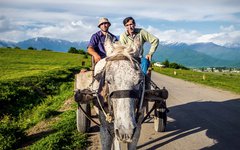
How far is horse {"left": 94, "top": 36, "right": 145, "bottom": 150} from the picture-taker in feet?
14.1

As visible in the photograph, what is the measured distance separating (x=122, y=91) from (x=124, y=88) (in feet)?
0.22

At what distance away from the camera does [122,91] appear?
4.53 m

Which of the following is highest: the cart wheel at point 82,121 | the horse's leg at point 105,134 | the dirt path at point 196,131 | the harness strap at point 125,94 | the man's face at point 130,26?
the man's face at point 130,26

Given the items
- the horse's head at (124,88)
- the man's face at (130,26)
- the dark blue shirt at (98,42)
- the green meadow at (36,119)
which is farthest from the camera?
the green meadow at (36,119)

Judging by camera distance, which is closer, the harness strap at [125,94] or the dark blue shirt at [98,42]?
the harness strap at [125,94]

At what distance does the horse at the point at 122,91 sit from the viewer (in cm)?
429

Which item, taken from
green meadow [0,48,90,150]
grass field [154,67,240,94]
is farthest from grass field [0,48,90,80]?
grass field [154,67,240,94]

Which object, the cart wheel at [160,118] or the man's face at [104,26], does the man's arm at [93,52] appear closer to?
the man's face at [104,26]

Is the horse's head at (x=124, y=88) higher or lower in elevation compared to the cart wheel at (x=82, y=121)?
higher

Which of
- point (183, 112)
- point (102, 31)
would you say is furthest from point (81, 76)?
point (183, 112)

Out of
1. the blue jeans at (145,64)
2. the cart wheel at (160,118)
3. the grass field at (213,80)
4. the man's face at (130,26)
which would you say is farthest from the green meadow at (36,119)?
the grass field at (213,80)

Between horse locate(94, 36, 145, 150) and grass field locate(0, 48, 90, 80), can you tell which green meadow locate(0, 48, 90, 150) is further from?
grass field locate(0, 48, 90, 80)

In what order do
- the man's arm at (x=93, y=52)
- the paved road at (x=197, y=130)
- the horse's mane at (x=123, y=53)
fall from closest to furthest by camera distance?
the horse's mane at (x=123, y=53), the man's arm at (x=93, y=52), the paved road at (x=197, y=130)

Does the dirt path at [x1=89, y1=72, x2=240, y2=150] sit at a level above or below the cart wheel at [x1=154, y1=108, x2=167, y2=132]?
below
